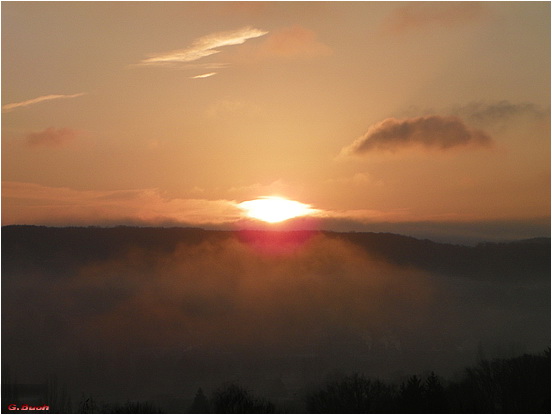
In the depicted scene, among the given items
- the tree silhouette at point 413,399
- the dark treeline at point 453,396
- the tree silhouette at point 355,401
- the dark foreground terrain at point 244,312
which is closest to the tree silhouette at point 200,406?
the dark foreground terrain at point 244,312

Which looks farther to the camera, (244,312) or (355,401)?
(244,312)

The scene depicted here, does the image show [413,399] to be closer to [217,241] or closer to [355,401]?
[355,401]

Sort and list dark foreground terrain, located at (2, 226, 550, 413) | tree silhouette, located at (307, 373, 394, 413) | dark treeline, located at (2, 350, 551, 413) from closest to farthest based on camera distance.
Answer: dark treeline, located at (2, 350, 551, 413)
tree silhouette, located at (307, 373, 394, 413)
dark foreground terrain, located at (2, 226, 550, 413)

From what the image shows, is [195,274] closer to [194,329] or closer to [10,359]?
[194,329]

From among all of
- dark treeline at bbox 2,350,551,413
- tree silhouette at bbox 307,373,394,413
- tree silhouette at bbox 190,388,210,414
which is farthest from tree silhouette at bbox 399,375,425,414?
tree silhouette at bbox 190,388,210,414

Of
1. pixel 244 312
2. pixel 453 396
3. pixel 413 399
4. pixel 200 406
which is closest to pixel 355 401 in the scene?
pixel 453 396

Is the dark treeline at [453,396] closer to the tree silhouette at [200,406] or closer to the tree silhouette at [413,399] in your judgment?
the tree silhouette at [413,399]

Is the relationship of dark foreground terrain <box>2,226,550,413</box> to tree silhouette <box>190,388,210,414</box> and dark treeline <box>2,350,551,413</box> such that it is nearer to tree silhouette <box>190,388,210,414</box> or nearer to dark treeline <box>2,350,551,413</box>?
tree silhouette <box>190,388,210,414</box>

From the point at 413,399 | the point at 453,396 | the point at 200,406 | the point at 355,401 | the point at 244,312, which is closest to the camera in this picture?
the point at 413,399

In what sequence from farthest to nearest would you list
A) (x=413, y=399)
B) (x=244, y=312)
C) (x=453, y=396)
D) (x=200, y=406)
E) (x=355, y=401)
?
(x=244, y=312)
(x=200, y=406)
(x=355, y=401)
(x=453, y=396)
(x=413, y=399)

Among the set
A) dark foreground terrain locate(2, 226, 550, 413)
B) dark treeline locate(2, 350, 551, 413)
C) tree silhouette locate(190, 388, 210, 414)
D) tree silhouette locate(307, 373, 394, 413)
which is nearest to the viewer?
dark treeline locate(2, 350, 551, 413)
